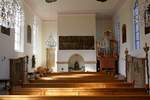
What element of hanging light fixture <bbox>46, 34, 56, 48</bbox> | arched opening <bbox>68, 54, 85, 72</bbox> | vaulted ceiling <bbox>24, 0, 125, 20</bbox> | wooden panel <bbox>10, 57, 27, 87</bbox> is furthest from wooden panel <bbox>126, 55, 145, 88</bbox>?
hanging light fixture <bbox>46, 34, 56, 48</bbox>

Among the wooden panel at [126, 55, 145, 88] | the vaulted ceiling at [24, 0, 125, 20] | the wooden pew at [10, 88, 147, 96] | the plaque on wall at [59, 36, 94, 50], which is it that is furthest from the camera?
the plaque on wall at [59, 36, 94, 50]

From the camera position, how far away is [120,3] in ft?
56.2

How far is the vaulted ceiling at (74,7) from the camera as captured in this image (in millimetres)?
17203

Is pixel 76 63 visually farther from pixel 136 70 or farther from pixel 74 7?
pixel 136 70

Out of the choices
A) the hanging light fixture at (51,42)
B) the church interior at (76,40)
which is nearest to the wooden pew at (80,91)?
the church interior at (76,40)

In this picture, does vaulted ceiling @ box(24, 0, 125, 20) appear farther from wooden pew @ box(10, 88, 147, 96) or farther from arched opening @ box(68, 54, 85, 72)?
wooden pew @ box(10, 88, 147, 96)

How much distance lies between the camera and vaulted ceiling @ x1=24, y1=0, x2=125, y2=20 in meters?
17.2

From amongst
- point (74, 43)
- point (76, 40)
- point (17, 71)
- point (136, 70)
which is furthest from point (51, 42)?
point (136, 70)

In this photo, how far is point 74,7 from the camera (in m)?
18.8

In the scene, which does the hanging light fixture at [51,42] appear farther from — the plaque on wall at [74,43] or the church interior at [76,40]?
the plaque on wall at [74,43]

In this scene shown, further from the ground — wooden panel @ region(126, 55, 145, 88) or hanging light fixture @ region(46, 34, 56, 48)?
hanging light fixture @ region(46, 34, 56, 48)

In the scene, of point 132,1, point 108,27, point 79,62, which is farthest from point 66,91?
point 108,27

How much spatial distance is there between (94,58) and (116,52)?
1685 mm

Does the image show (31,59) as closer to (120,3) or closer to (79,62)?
(79,62)
